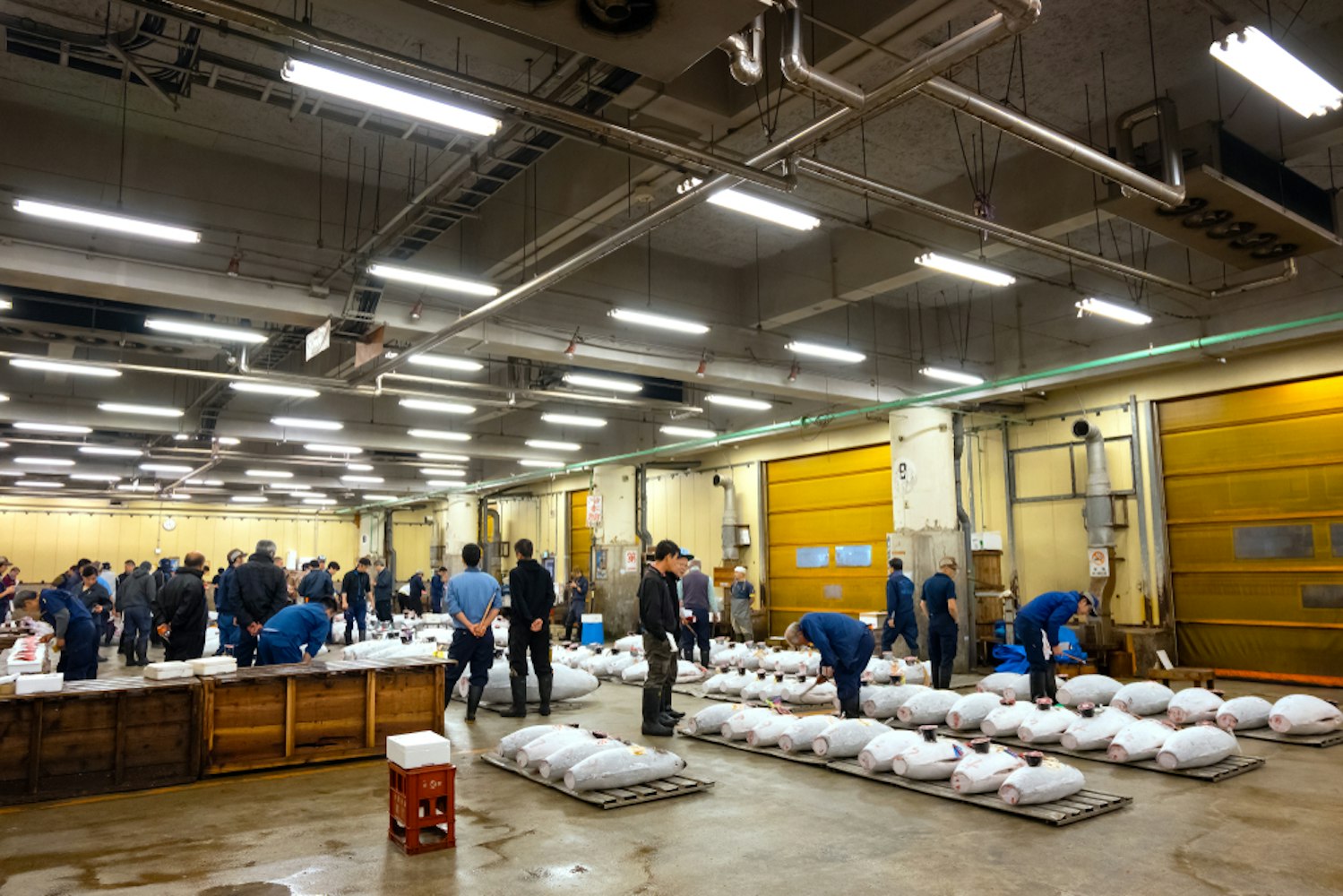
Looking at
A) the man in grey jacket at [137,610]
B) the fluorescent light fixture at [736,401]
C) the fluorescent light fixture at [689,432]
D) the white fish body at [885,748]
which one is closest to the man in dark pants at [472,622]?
the white fish body at [885,748]

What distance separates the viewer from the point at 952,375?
44.5ft

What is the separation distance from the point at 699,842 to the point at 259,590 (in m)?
6.07

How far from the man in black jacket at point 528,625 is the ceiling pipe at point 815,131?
269 centimetres

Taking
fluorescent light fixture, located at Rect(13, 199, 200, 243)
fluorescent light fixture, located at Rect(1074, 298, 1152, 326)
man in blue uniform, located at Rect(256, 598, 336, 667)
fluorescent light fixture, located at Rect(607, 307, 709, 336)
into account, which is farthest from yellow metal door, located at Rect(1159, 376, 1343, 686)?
fluorescent light fixture, located at Rect(13, 199, 200, 243)

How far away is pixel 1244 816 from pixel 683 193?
5.92 meters

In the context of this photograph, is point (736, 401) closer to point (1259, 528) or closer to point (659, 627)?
point (1259, 528)

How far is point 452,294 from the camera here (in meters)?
11.1

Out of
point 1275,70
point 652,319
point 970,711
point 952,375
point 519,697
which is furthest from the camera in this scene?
point 952,375

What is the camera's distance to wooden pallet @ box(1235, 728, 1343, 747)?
7.74 m

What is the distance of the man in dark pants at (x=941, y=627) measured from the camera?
10.5 meters

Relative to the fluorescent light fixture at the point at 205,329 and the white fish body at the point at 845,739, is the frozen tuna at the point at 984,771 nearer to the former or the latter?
the white fish body at the point at 845,739

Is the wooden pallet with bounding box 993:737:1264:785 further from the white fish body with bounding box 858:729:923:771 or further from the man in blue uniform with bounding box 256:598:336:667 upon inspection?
the man in blue uniform with bounding box 256:598:336:667

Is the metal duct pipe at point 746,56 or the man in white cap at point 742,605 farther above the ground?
the metal duct pipe at point 746,56

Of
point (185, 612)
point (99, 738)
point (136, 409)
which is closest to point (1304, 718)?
point (99, 738)
